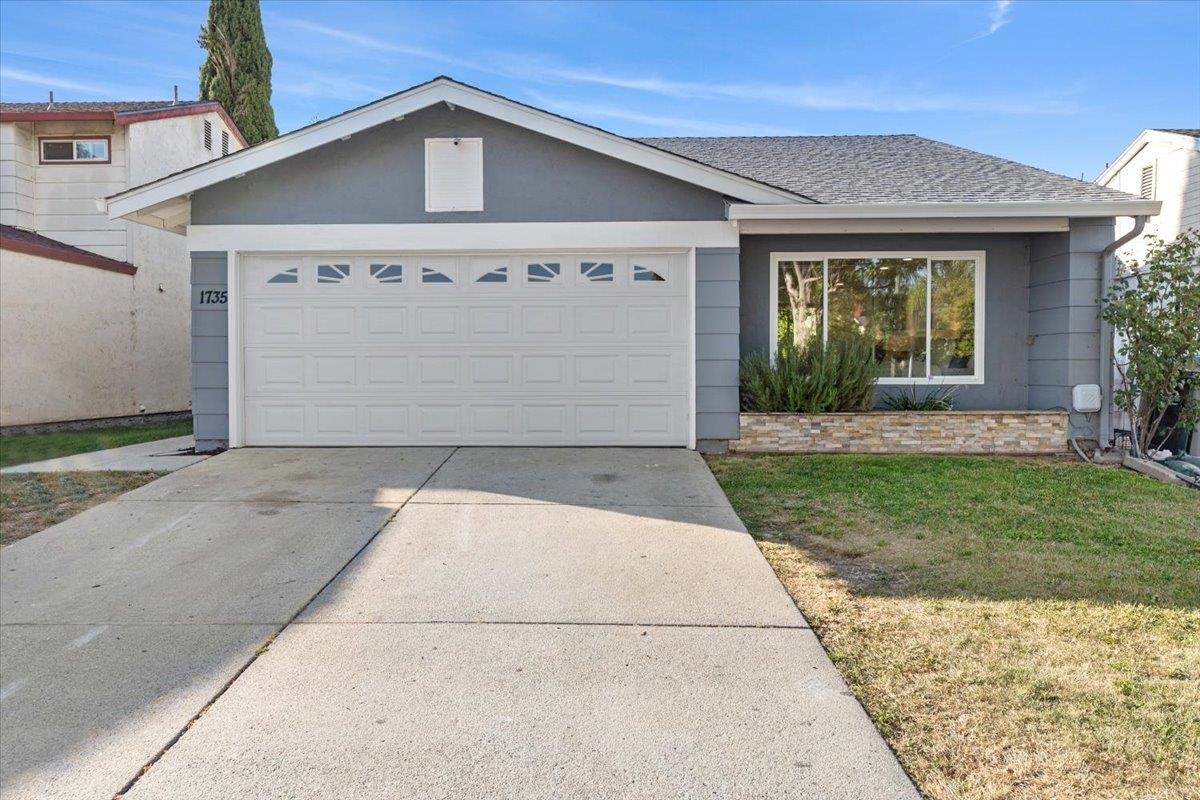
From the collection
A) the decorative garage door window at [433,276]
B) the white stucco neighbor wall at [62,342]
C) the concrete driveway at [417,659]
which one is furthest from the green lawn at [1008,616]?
the white stucco neighbor wall at [62,342]

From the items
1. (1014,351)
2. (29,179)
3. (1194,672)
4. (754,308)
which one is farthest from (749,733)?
(29,179)

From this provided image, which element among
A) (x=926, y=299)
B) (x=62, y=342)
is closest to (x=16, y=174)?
(x=62, y=342)

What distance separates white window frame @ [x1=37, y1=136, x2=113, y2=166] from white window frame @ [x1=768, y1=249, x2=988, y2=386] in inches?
450

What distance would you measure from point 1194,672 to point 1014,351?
7187mm

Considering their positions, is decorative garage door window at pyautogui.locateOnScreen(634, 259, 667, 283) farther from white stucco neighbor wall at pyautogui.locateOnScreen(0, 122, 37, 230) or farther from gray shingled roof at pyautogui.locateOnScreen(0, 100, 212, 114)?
white stucco neighbor wall at pyautogui.locateOnScreen(0, 122, 37, 230)

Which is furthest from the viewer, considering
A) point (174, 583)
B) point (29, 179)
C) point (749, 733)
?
point (29, 179)

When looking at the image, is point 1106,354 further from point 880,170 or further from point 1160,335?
point 880,170

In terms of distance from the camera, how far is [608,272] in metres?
8.68

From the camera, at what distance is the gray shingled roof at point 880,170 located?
29.0 ft

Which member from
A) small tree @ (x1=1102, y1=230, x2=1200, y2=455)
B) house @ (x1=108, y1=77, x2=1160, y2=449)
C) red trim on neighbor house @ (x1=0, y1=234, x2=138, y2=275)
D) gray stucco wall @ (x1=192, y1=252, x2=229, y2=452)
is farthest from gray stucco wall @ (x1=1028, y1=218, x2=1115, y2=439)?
red trim on neighbor house @ (x1=0, y1=234, x2=138, y2=275)

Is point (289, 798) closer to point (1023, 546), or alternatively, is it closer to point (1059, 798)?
point (1059, 798)

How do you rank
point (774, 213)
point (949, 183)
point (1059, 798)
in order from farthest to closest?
1. point (949, 183)
2. point (774, 213)
3. point (1059, 798)

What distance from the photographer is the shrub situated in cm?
934

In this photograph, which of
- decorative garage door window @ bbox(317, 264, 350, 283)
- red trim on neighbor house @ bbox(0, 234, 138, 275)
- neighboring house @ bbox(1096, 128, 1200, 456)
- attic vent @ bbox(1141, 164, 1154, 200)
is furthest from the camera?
attic vent @ bbox(1141, 164, 1154, 200)
